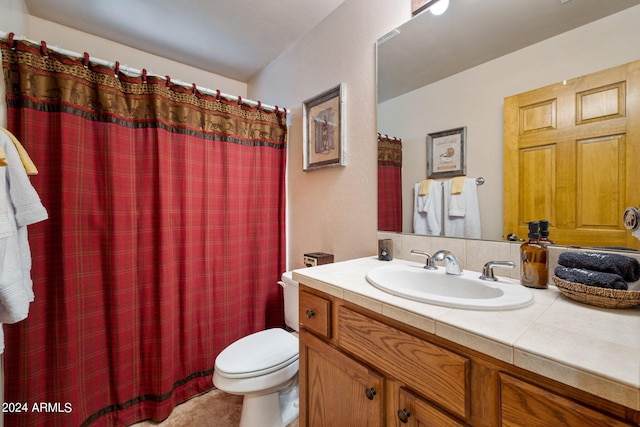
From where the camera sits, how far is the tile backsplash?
0.92m

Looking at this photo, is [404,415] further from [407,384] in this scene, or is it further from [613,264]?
[613,264]

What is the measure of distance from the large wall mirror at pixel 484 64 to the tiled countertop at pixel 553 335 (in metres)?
0.34

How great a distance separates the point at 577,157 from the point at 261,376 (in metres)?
1.49

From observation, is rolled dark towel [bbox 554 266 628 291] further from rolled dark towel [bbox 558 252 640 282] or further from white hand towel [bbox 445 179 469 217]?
white hand towel [bbox 445 179 469 217]

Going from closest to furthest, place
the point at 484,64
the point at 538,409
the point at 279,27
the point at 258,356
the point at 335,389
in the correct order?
1. the point at 538,409
2. the point at 335,389
3. the point at 484,64
4. the point at 258,356
5. the point at 279,27

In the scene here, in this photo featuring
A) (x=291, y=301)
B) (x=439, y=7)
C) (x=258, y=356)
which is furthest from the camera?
(x=291, y=301)

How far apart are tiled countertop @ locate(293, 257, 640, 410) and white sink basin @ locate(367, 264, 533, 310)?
0.02 metres

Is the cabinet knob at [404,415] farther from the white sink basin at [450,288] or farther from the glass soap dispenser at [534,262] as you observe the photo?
the glass soap dispenser at [534,262]

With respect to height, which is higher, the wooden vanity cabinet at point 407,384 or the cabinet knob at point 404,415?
the wooden vanity cabinet at point 407,384

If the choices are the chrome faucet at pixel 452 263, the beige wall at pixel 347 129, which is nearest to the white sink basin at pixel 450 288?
the chrome faucet at pixel 452 263

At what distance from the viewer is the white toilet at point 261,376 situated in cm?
117

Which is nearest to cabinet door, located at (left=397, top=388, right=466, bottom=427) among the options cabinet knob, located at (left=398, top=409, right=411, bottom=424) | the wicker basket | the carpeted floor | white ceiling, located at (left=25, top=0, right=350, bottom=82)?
cabinet knob, located at (left=398, top=409, right=411, bottom=424)

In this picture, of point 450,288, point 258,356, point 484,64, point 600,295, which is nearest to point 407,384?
point 450,288

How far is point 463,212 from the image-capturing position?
3.56 ft
